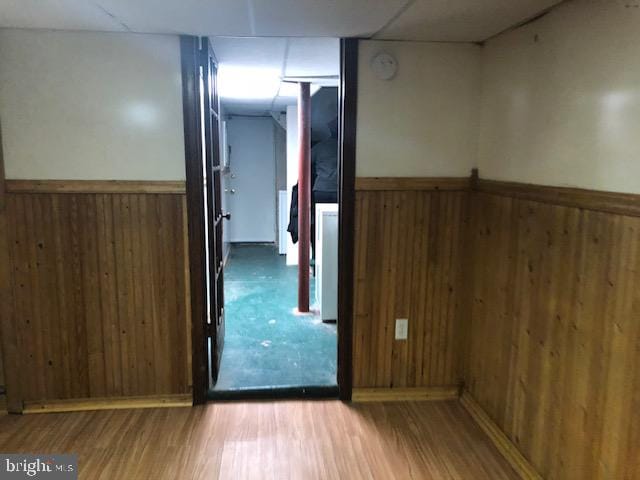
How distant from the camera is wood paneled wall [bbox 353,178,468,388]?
9.04ft

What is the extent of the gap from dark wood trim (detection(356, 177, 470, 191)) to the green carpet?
3.87ft

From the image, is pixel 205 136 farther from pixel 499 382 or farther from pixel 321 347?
pixel 499 382

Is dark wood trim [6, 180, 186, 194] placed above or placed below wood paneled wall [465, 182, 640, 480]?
above

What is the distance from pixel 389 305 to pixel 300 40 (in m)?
1.52

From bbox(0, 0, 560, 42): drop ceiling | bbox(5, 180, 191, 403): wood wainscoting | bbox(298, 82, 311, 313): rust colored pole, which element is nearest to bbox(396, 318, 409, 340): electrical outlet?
bbox(5, 180, 191, 403): wood wainscoting

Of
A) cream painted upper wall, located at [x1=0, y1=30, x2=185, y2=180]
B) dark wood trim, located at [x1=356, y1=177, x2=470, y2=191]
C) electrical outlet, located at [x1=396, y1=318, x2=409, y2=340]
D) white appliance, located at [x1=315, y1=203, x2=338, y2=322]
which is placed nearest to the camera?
cream painted upper wall, located at [x1=0, y1=30, x2=185, y2=180]

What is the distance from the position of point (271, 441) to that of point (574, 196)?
5.73 ft

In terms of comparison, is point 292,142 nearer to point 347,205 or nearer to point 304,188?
point 304,188

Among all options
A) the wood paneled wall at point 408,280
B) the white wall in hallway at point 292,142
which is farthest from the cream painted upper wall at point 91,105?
the white wall in hallway at point 292,142

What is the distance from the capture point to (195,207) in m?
2.63

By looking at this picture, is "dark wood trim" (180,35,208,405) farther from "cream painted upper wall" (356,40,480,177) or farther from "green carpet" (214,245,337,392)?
"cream painted upper wall" (356,40,480,177)

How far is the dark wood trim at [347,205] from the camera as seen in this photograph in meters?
2.61

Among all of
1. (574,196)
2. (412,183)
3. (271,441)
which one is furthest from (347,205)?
(271,441)

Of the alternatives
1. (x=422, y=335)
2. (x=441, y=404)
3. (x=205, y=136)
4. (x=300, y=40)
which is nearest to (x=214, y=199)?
(x=205, y=136)
